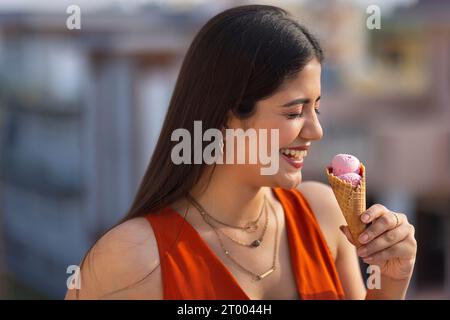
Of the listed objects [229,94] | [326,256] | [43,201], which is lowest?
[43,201]

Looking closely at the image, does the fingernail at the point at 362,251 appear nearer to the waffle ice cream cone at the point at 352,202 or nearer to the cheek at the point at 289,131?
the waffle ice cream cone at the point at 352,202

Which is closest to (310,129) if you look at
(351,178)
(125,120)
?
(351,178)

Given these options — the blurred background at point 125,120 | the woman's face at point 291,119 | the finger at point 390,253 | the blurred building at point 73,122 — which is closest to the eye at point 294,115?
the woman's face at point 291,119

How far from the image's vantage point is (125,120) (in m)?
10.5

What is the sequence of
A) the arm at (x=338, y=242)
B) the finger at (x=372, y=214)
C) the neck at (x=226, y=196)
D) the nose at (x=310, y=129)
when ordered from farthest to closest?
the arm at (x=338, y=242) → the neck at (x=226, y=196) → the nose at (x=310, y=129) → the finger at (x=372, y=214)

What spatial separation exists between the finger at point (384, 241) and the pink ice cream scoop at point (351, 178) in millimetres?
166

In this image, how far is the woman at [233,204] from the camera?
6.56ft

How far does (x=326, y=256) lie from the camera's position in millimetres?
2264

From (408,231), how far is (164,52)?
899cm

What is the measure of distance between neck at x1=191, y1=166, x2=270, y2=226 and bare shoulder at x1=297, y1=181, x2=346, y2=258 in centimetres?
22

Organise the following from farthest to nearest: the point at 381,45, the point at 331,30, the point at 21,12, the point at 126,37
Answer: the point at 381,45, the point at 331,30, the point at 21,12, the point at 126,37

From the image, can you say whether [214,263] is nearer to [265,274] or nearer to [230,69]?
[265,274]

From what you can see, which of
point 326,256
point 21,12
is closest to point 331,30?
point 21,12
